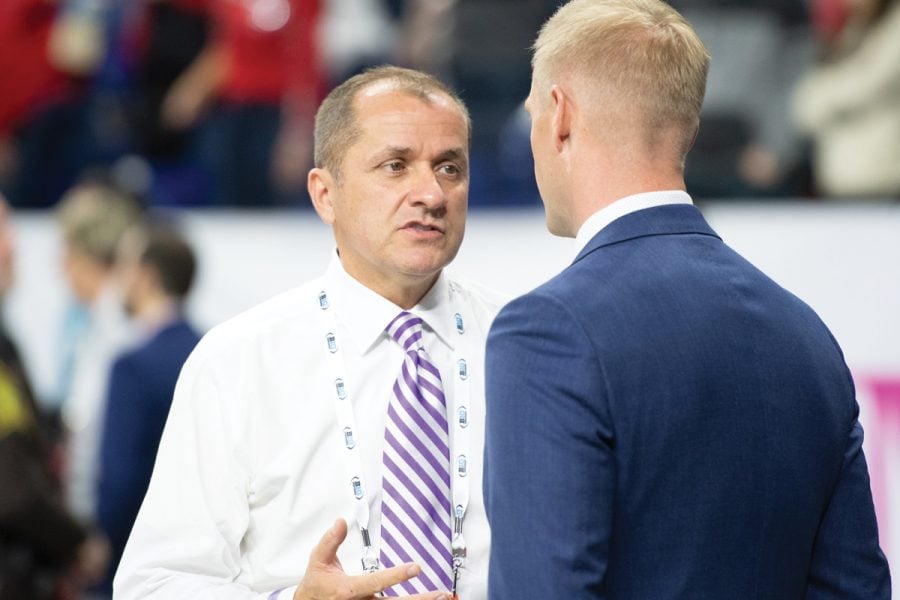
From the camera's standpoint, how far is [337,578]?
87.4 inches

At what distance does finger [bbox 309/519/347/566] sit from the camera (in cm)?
222

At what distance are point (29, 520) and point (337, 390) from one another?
6.31 ft

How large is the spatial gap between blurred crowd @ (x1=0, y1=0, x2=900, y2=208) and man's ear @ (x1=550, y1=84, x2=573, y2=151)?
387cm

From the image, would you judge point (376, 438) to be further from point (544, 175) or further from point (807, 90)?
point (807, 90)

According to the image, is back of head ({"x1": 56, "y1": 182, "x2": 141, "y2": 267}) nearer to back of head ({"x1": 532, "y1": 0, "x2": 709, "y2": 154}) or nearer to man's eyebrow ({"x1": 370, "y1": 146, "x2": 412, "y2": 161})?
man's eyebrow ({"x1": 370, "y1": 146, "x2": 412, "y2": 161})

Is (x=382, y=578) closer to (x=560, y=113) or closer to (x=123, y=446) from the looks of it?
(x=560, y=113)

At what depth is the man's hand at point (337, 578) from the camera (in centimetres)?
218

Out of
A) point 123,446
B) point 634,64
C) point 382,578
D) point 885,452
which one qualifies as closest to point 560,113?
point 634,64

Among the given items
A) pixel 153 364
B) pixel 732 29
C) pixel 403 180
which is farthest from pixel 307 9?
pixel 403 180

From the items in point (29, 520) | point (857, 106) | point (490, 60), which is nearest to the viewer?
point (29, 520)

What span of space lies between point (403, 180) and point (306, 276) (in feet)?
11.8

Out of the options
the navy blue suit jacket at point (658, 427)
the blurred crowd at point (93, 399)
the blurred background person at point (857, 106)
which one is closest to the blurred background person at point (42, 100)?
the blurred crowd at point (93, 399)

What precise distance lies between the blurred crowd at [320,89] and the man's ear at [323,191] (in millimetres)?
3455

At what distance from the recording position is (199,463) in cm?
244
